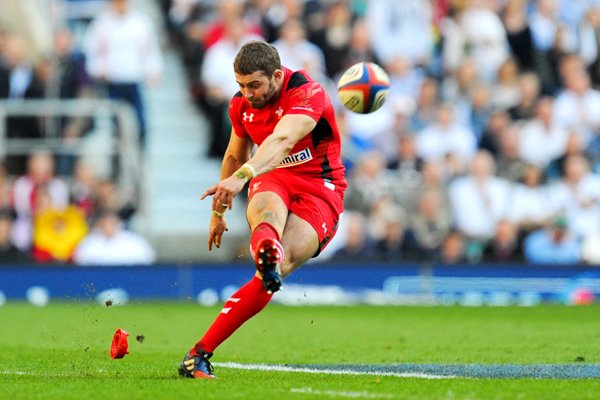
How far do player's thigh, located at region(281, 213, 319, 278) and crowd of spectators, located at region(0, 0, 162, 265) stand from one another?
34.0 ft

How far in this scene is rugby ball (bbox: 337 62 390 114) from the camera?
10.8m

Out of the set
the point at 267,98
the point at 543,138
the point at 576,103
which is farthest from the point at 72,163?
the point at 267,98

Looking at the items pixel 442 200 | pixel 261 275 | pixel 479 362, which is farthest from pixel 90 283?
pixel 261 275

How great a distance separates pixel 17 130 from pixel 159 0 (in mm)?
4256

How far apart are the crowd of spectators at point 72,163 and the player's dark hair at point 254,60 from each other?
412 inches

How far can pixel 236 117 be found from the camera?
9570 mm

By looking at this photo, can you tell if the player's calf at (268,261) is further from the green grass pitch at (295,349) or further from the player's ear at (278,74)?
the player's ear at (278,74)

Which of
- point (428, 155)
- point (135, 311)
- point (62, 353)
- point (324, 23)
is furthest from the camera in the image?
point (324, 23)

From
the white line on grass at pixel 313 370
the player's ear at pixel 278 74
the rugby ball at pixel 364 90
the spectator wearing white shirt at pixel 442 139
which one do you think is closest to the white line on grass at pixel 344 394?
the white line on grass at pixel 313 370

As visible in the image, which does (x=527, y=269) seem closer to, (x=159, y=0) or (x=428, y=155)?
(x=428, y=155)

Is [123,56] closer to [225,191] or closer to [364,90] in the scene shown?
[364,90]

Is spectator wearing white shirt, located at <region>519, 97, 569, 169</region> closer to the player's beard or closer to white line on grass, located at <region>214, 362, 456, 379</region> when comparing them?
white line on grass, located at <region>214, 362, 456, 379</region>

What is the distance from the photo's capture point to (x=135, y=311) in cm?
1702

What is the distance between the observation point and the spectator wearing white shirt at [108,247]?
19.2 meters
